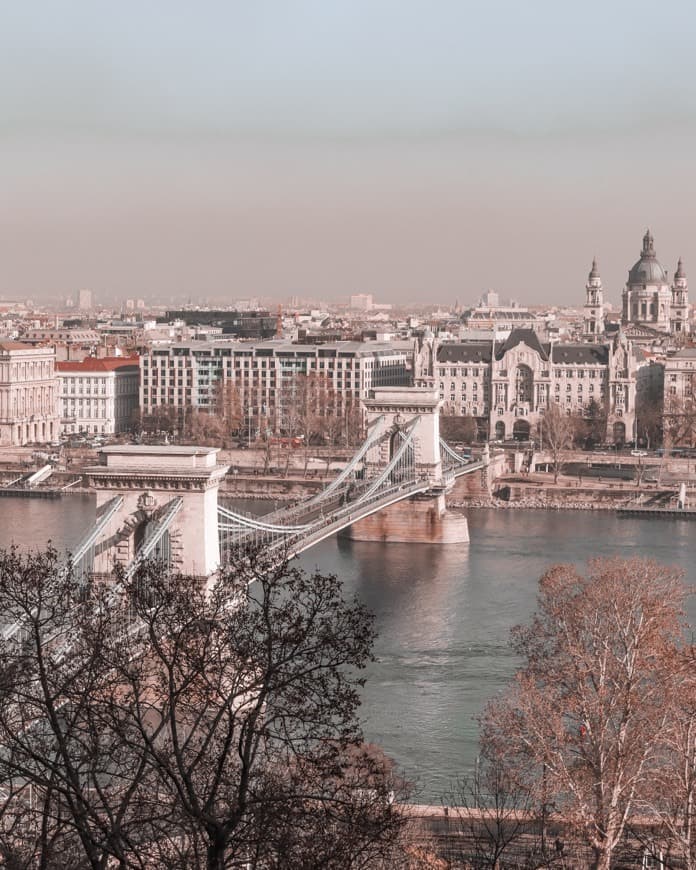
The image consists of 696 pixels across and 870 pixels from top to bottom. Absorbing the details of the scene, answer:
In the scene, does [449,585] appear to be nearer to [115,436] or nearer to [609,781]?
[609,781]

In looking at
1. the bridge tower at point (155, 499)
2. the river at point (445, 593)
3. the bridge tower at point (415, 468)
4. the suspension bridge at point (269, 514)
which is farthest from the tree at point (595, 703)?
the bridge tower at point (415, 468)

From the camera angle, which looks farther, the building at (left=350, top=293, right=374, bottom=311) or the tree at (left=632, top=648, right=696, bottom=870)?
the building at (left=350, top=293, right=374, bottom=311)

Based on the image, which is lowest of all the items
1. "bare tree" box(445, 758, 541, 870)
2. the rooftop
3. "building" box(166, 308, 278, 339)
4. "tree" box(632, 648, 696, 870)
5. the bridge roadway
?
"bare tree" box(445, 758, 541, 870)

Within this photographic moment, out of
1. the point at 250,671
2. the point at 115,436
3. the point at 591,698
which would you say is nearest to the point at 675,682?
the point at 591,698

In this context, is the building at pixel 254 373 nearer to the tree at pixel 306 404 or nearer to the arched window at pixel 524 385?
the tree at pixel 306 404

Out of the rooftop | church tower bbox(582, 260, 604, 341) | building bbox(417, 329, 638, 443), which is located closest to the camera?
building bbox(417, 329, 638, 443)

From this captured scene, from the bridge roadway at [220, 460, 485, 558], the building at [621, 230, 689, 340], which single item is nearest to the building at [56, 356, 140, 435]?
the bridge roadway at [220, 460, 485, 558]

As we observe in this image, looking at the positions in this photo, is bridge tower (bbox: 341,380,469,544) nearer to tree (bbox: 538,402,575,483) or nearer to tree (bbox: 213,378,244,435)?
tree (bbox: 538,402,575,483)
